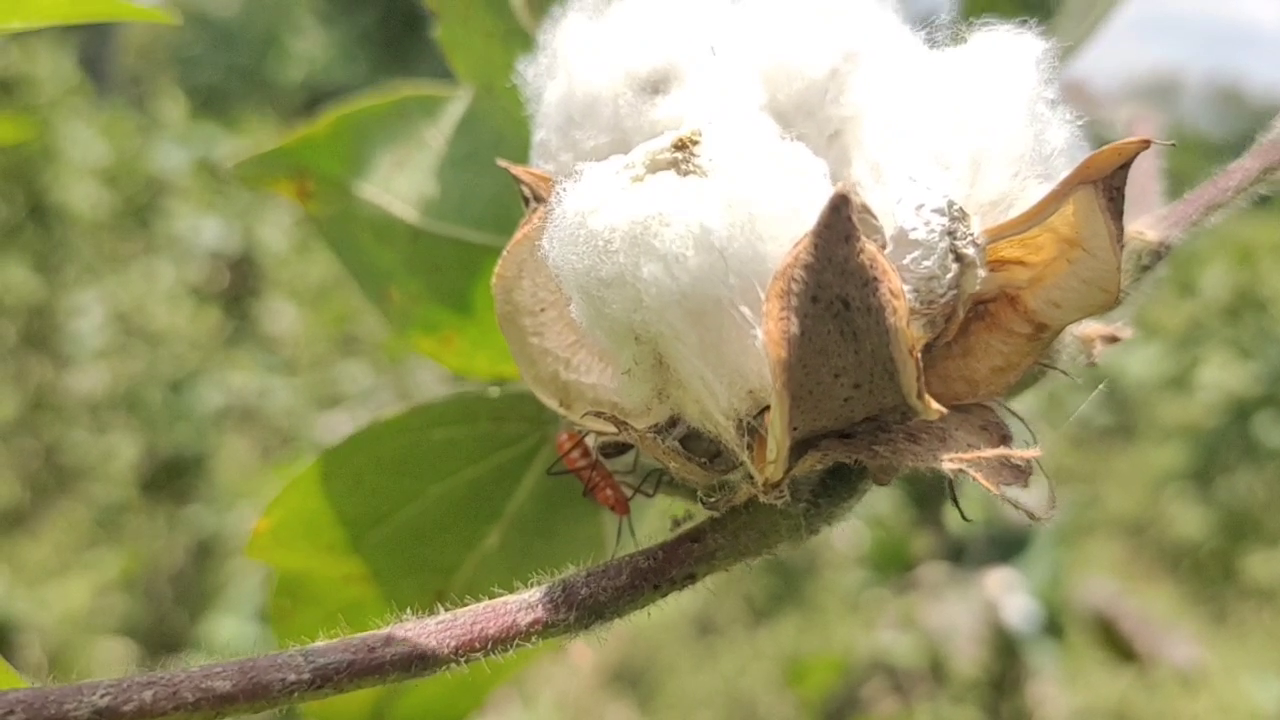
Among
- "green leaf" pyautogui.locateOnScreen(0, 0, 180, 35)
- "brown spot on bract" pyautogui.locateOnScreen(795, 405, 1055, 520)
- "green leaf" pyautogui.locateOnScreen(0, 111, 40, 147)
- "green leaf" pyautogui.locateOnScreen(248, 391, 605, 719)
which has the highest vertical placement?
"green leaf" pyautogui.locateOnScreen(0, 0, 180, 35)

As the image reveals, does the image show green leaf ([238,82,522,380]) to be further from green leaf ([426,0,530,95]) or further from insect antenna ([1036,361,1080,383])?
insect antenna ([1036,361,1080,383])

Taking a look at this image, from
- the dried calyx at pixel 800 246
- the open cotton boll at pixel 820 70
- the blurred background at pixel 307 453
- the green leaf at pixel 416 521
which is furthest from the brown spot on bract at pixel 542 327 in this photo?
the blurred background at pixel 307 453

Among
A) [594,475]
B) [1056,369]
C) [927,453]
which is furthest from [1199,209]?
[594,475]

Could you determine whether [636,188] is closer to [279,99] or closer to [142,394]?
[142,394]

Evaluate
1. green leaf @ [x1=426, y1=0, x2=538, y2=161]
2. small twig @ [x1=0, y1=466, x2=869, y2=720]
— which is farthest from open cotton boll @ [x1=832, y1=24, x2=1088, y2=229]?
green leaf @ [x1=426, y1=0, x2=538, y2=161]

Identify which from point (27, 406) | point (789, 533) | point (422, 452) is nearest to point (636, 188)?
point (789, 533)

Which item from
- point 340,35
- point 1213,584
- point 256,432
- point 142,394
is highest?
point 340,35

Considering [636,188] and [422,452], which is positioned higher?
[636,188]
